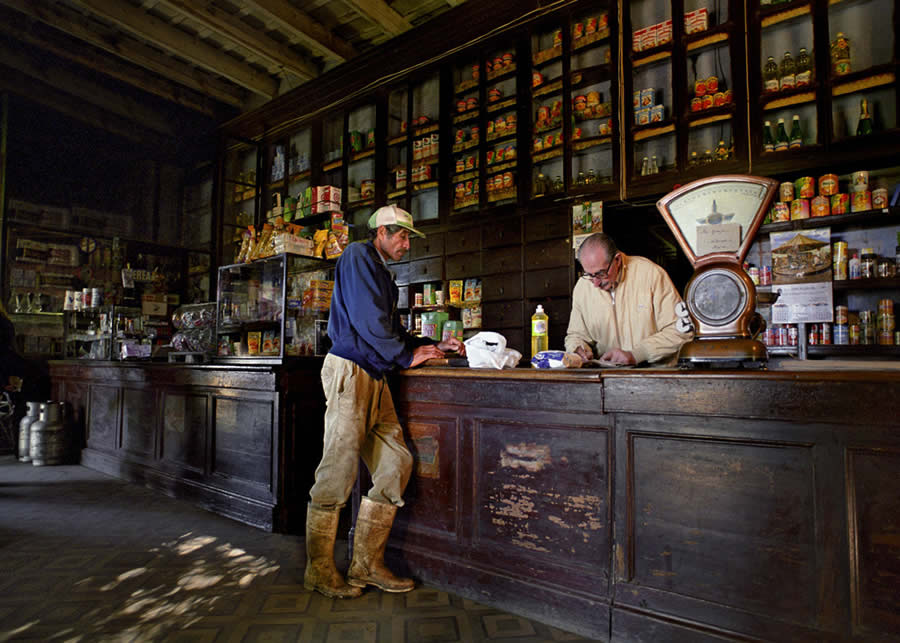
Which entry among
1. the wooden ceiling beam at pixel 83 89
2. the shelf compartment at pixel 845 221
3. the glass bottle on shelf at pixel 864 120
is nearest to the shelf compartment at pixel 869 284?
the shelf compartment at pixel 845 221

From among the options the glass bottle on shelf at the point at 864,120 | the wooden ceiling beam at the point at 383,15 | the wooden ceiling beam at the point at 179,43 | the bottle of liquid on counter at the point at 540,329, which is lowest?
the bottle of liquid on counter at the point at 540,329

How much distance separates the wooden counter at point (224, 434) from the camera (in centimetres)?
320

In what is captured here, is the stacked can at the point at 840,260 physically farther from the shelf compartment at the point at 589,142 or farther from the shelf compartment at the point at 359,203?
Answer: the shelf compartment at the point at 359,203

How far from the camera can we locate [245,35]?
6000mm

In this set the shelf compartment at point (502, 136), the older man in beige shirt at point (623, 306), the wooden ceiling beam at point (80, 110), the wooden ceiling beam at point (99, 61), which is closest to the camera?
the older man in beige shirt at point (623, 306)

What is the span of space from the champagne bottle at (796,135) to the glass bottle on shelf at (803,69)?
231 millimetres

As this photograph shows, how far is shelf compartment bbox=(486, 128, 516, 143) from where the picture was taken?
491cm

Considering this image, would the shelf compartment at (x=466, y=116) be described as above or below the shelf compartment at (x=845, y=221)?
above

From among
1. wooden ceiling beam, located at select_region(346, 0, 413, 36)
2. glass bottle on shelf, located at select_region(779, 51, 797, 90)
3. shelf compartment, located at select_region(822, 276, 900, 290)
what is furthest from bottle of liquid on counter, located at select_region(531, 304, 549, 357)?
wooden ceiling beam, located at select_region(346, 0, 413, 36)

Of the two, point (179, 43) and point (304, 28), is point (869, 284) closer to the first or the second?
point (304, 28)

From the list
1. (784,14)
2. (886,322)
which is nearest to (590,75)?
(784,14)

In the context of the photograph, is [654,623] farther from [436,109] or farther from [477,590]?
[436,109]

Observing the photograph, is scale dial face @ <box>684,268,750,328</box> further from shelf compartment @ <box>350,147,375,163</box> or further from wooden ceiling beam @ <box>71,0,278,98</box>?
wooden ceiling beam @ <box>71,0,278,98</box>

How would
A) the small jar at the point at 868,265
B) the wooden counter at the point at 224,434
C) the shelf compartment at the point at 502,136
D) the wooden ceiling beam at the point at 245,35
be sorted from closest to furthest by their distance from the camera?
A: 1. the wooden counter at the point at 224,434
2. the small jar at the point at 868,265
3. the shelf compartment at the point at 502,136
4. the wooden ceiling beam at the point at 245,35
